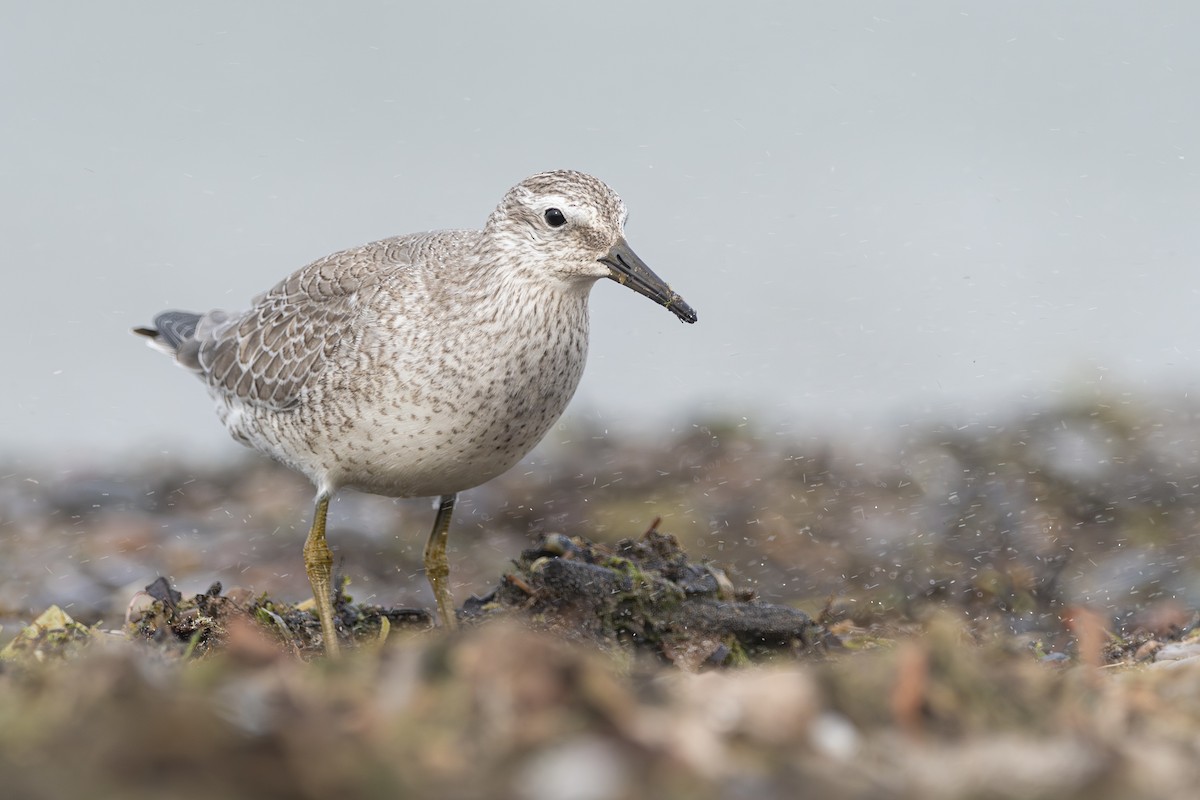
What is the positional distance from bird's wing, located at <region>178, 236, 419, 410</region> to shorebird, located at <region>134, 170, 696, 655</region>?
1 centimetres

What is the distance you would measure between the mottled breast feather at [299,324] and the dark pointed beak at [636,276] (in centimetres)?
121

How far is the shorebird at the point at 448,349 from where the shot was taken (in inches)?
238

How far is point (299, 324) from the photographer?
6980 millimetres

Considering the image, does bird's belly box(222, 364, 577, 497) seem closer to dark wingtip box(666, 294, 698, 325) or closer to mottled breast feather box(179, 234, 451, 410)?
mottled breast feather box(179, 234, 451, 410)

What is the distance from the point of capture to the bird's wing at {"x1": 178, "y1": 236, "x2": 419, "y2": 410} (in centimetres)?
666

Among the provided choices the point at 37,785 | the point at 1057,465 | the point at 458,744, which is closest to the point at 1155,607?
the point at 1057,465

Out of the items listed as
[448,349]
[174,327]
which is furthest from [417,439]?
[174,327]

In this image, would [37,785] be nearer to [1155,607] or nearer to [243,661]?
[243,661]

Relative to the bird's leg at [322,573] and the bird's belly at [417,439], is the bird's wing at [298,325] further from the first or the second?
the bird's leg at [322,573]

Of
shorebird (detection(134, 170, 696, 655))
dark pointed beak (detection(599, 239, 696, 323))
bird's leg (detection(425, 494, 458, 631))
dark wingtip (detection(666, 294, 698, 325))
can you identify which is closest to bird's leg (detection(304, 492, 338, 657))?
shorebird (detection(134, 170, 696, 655))

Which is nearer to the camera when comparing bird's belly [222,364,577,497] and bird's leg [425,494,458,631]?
bird's belly [222,364,577,497]

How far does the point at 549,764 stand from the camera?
2.56 metres

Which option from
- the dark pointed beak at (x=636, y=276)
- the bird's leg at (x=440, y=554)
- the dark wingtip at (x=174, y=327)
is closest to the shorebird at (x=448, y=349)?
the dark pointed beak at (x=636, y=276)

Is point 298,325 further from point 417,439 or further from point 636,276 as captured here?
point 636,276
